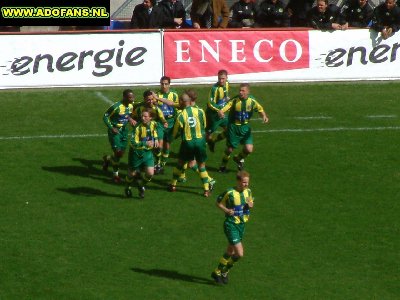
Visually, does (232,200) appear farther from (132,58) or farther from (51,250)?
(132,58)

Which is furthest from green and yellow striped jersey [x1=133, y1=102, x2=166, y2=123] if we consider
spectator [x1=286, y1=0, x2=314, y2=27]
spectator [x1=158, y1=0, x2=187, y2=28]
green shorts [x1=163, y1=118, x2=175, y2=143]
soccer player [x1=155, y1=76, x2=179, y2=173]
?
spectator [x1=286, y1=0, x2=314, y2=27]

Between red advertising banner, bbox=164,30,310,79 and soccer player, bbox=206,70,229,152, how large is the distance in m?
6.68

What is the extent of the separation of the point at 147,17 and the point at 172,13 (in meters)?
0.92

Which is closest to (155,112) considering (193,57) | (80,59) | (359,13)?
(80,59)

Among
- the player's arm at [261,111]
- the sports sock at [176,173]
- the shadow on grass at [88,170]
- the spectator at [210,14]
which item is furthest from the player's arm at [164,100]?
the spectator at [210,14]

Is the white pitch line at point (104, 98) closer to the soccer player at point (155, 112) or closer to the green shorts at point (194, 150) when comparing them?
the soccer player at point (155, 112)

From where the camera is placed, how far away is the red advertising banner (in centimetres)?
3388

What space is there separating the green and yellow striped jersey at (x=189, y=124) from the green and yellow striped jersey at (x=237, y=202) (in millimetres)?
4884

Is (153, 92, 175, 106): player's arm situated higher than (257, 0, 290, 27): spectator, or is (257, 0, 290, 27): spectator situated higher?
(153, 92, 175, 106): player's arm

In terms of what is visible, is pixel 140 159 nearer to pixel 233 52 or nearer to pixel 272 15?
pixel 233 52

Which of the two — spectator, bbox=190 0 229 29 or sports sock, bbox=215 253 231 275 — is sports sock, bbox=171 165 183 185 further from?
spectator, bbox=190 0 229 29

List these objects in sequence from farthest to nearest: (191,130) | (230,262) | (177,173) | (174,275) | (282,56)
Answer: (282,56), (177,173), (191,130), (174,275), (230,262)

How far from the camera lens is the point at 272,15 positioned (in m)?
35.8

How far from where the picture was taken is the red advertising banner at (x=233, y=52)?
3388cm
